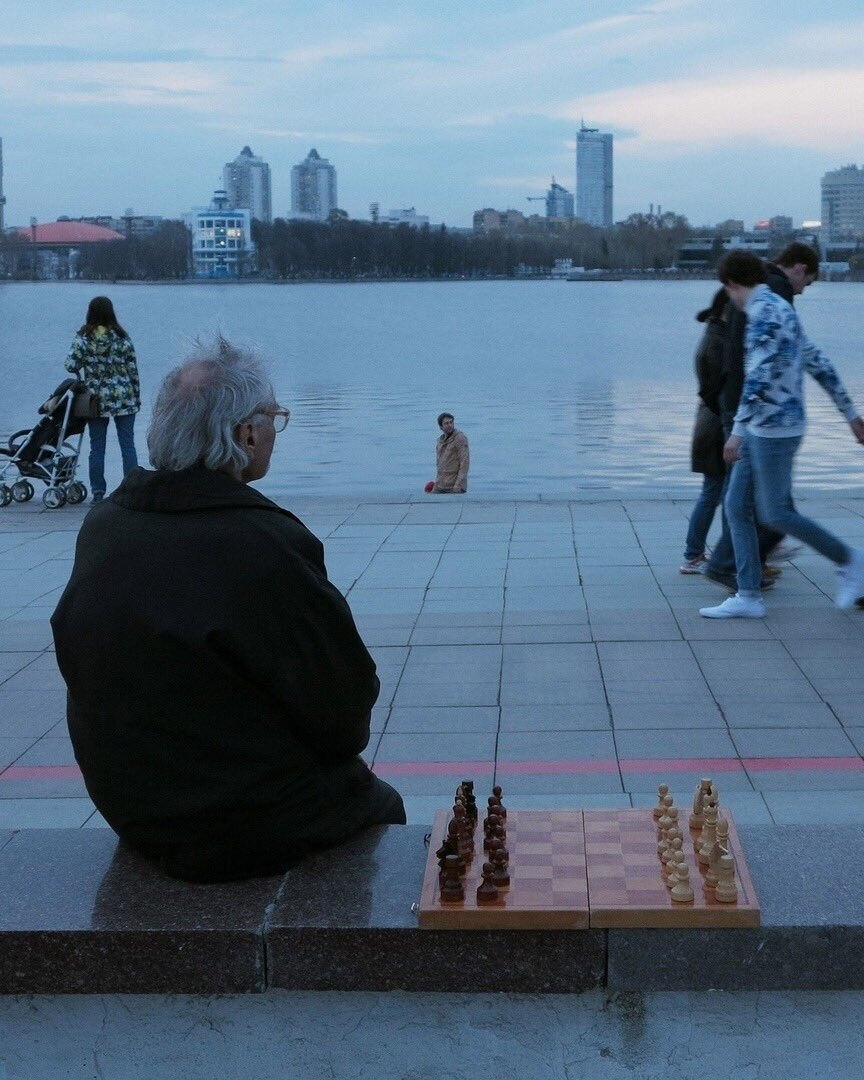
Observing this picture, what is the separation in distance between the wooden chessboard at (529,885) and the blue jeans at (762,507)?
362 centimetres

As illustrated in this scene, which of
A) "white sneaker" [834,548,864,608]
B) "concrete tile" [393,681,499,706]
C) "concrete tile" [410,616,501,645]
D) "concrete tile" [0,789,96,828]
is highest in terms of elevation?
"white sneaker" [834,548,864,608]

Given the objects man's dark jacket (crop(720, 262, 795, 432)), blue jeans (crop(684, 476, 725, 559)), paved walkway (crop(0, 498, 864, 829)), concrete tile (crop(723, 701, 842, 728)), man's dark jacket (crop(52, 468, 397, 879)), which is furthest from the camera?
blue jeans (crop(684, 476, 725, 559))

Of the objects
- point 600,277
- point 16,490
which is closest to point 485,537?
point 16,490

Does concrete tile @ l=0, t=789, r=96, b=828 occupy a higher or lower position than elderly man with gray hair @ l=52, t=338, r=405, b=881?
lower

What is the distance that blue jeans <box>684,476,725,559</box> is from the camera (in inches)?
312

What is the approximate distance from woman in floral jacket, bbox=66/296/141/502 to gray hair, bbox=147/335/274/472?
9368mm

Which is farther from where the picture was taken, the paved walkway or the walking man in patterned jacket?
the walking man in patterned jacket

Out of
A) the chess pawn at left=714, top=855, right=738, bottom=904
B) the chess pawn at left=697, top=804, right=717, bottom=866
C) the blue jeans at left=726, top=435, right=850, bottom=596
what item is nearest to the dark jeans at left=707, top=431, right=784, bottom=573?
the blue jeans at left=726, top=435, right=850, bottom=596

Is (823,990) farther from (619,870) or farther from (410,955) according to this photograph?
(410,955)

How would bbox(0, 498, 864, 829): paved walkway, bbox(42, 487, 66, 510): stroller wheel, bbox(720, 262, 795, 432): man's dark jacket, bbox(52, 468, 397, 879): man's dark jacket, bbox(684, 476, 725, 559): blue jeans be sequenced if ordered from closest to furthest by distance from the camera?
bbox(52, 468, 397, 879): man's dark jacket
bbox(0, 498, 864, 829): paved walkway
bbox(720, 262, 795, 432): man's dark jacket
bbox(684, 476, 725, 559): blue jeans
bbox(42, 487, 66, 510): stroller wheel

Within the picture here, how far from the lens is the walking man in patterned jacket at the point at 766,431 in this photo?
660cm

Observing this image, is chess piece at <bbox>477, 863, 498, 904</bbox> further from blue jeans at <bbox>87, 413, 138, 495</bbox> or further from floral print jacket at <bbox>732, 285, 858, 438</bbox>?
blue jeans at <bbox>87, 413, 138, 495</bbox>

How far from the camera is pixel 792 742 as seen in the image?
517cm

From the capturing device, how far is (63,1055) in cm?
295
